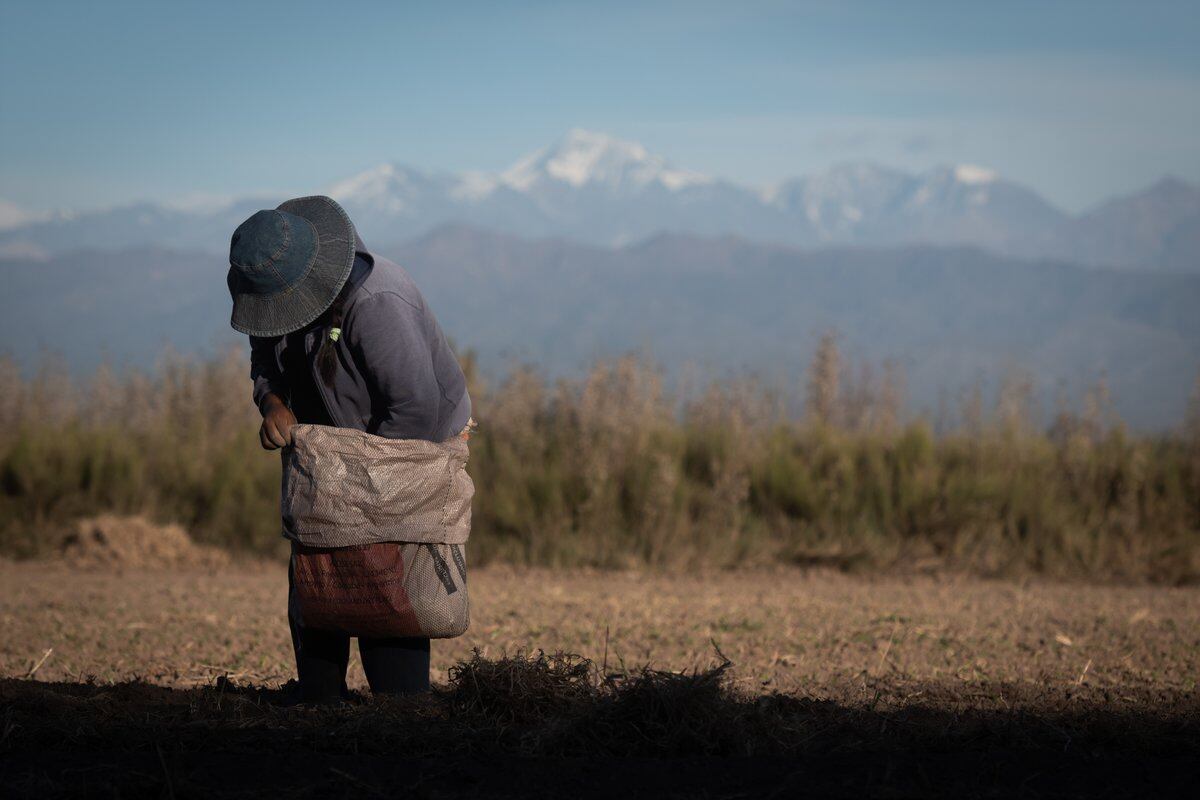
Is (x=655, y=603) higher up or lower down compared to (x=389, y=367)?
lower down

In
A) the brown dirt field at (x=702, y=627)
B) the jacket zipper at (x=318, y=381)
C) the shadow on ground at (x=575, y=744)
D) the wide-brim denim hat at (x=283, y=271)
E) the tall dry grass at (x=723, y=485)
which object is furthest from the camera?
the tall dry grass at (x=723, y=485)

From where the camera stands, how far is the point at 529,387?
1048 cm

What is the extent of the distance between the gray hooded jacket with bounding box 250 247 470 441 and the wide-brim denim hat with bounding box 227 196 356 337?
0.34 ft

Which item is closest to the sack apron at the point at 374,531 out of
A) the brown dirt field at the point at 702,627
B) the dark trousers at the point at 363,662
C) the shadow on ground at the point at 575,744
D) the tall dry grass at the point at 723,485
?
the dark trousers at the point at 363,662

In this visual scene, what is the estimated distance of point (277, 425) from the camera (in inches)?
144

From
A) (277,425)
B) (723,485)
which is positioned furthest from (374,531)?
(723,485)

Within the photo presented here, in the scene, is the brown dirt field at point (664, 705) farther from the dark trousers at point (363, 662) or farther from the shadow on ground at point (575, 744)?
the dark trousers at point (363, 662)

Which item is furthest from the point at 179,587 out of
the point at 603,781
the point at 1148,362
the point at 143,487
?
the point at 1148,362

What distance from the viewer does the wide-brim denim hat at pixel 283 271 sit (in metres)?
3.53

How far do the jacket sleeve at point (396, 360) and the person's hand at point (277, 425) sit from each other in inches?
12.1

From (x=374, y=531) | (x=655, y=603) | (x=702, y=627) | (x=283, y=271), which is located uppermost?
(x=283, y=271)

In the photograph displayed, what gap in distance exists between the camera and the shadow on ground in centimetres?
287

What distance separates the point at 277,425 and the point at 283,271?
1.69 feet

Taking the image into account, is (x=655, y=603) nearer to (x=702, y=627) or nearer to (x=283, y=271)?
(x=702, y=627)
